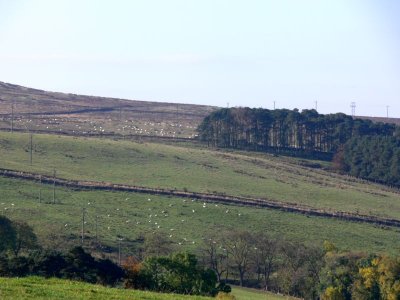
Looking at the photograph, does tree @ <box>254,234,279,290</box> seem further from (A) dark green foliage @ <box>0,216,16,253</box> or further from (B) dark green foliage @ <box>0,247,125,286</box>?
(B) dark green foliage @ <box>0,247,125,286</box>

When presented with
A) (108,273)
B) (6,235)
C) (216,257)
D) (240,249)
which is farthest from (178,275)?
(240,249)

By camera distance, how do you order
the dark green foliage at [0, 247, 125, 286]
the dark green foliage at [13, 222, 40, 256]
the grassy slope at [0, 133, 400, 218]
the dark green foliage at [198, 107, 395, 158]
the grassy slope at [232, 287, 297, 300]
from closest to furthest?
the dark green foliage at [0, 247, 125, 286] < the grassy slope at [232, 287, 297, 300] < the dark green foliage at [13, 222, 40, 256] < the grassy slope at [0, 133, 400, 218] < the dark green foliage at [198, 107, 395, 158]

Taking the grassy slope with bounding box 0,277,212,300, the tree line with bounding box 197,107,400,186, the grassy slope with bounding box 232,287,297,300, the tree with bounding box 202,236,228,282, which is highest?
the tree line with bounding box 197,107,400,186

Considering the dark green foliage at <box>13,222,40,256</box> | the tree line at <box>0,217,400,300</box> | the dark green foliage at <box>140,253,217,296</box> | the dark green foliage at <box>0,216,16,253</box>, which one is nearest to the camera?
the tree line at <box>0,217,400,300</box>

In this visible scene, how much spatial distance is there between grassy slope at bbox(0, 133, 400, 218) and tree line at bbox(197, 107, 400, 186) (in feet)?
34.2

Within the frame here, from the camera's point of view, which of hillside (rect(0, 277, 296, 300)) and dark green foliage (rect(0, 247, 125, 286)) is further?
dark green foliage (rect(0, 247, 125, 286))

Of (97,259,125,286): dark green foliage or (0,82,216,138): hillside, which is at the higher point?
(0,82,216,138): hillside

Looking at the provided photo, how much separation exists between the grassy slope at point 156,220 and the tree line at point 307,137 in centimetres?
4426

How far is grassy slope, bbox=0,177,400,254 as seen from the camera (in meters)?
76.6

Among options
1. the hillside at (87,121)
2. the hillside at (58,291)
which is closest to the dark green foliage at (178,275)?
the hillside at (58,291)

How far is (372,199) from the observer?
10956 cm

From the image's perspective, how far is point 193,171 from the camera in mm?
111938

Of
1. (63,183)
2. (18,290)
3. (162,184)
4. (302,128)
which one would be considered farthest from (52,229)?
(302,128)

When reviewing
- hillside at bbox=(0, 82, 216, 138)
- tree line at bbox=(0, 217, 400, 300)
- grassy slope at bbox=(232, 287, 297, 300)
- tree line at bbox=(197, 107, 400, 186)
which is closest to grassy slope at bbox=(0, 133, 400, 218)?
tree line at bbox=(197, 107, 400, 186)
